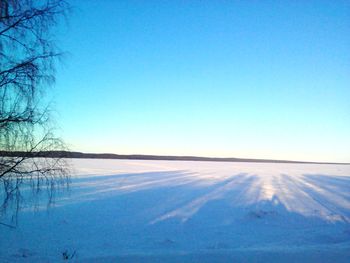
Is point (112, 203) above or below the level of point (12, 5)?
below

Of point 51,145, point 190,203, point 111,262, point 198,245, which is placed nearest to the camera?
point 51,145

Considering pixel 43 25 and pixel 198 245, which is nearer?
pixel 43 25

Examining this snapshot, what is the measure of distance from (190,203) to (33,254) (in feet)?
24.2

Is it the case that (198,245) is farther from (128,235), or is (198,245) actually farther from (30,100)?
(30,100)

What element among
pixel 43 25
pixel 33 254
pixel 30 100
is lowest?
pixel 33 254

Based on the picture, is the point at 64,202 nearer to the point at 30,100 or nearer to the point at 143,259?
the point at 143,259

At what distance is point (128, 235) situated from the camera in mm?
9188

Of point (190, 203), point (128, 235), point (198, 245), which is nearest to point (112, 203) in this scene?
point (190, 203)

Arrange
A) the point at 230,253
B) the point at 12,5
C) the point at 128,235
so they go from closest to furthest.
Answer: the point at 12,5
the point at 230,253
the point at 128,235

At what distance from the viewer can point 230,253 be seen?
293 inches

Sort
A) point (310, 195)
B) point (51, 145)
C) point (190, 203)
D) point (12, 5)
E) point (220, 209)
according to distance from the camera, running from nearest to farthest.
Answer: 1. point (12, 5)
2. point (51, 145)
3. point (220, 209)
4. point (190, 203)
5. point (310, 195)

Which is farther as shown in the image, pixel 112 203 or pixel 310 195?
pixel 310 195

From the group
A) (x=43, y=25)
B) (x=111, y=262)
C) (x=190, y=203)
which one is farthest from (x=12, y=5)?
(x=190, y=203)

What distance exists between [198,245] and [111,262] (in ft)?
8.09
